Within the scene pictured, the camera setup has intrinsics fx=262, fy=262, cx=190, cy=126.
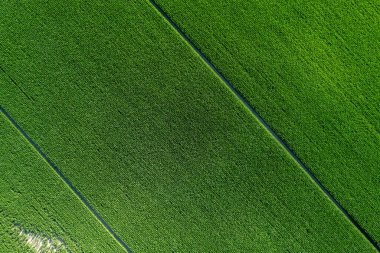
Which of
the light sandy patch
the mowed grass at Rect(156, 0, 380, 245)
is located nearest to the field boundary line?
the light sandy patch

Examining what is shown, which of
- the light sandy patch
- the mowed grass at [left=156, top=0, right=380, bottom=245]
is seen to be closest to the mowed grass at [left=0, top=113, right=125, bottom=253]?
the light sandy patch

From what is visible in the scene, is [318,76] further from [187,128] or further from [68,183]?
[68,183]

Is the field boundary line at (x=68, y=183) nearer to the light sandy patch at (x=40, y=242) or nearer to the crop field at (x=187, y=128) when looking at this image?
the crop field at (x=187, y=128)

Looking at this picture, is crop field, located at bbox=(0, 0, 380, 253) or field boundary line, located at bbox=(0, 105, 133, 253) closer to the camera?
crop field, located at bbox=(0, 0, 380, 253)

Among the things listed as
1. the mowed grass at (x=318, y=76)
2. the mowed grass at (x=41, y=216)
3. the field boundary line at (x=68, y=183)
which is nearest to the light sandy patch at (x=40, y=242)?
the mowed grass at (x=41, y=216)

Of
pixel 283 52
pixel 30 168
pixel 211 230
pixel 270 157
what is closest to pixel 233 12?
pixel 283 52

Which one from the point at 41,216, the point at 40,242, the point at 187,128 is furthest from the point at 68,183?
the point at 187,128

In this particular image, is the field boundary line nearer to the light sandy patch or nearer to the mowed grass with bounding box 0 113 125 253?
the mowed grass with bounding box 0 113 125 253
